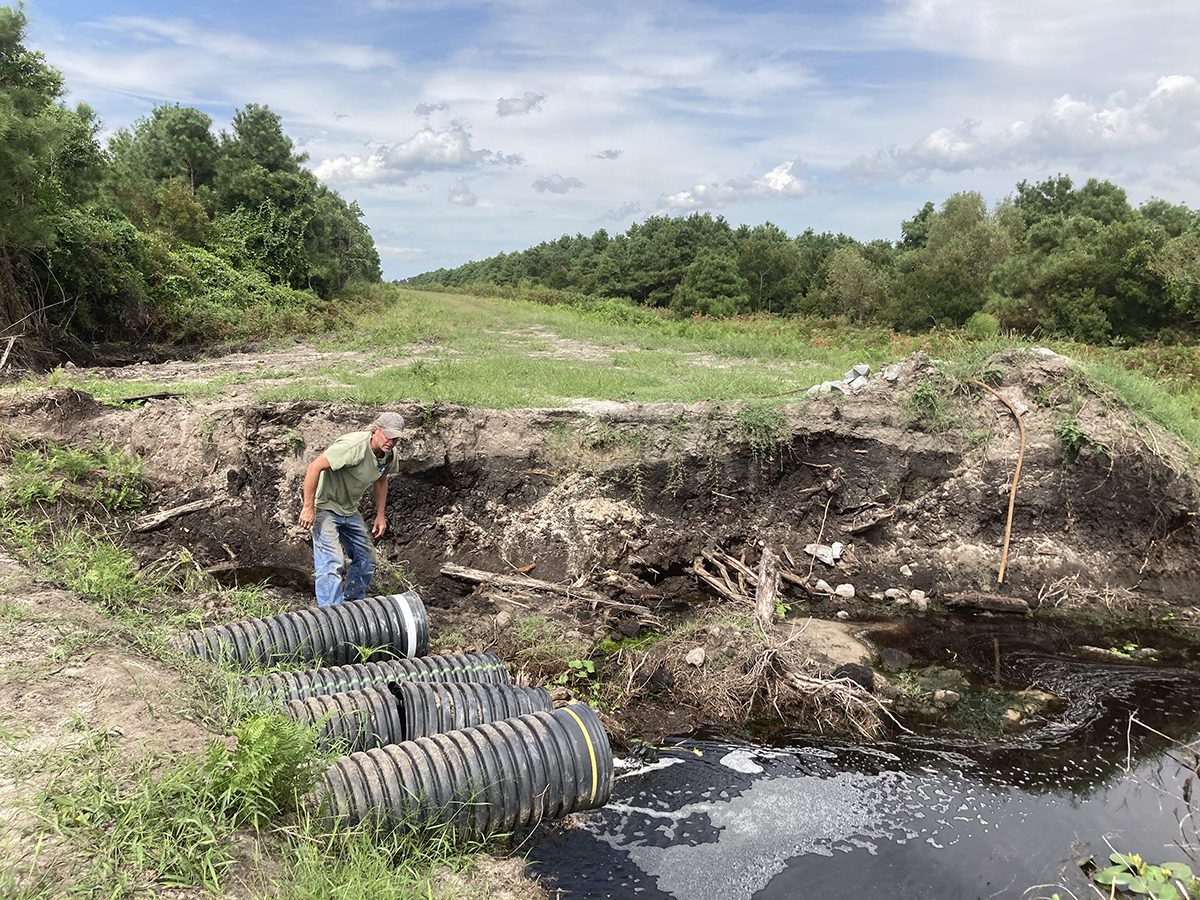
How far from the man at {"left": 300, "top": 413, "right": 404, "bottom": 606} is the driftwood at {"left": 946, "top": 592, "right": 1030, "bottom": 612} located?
6321mm

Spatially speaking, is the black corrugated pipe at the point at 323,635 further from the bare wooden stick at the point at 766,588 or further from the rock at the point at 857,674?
the rock at the point at 857,674

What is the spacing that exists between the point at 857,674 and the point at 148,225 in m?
22.2

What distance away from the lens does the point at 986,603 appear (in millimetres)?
8398

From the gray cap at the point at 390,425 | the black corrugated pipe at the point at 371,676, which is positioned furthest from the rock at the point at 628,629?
the gray cap at the point at 390,425

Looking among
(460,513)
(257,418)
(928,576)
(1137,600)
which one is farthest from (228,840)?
(1137,600)

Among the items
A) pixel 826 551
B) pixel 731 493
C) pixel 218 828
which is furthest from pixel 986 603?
pixel 218 828

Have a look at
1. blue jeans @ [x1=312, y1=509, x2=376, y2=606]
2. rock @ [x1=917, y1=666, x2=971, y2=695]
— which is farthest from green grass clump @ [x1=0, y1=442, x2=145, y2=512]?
rock @ [x1=917, y1=666, x2=971, y2=695]

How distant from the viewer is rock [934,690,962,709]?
21.4ft

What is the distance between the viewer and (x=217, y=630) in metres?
5.49

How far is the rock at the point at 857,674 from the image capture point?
6387 mm

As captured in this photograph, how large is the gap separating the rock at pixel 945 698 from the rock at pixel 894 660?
0.44m

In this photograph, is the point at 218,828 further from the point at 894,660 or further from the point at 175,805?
the point at 894,660

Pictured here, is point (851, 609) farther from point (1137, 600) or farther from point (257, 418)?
→ point (257, 418)

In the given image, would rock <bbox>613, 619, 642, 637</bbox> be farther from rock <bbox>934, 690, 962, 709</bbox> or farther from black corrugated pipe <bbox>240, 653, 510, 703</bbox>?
rock <bbox>934, 690, 962, 709</bbox>
